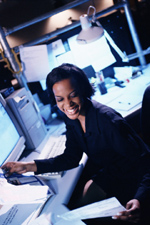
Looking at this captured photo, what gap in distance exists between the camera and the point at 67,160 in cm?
108

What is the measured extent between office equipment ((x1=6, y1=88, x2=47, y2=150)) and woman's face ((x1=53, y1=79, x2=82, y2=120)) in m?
0.36

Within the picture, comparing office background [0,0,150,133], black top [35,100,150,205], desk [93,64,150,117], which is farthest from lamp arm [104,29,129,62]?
black top [35,100,150,205]

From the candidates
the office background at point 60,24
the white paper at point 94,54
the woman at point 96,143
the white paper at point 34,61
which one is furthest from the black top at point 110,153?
the white paper at point 94,54

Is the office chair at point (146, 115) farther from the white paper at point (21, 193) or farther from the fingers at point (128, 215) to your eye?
the white paper at point (21, 193)

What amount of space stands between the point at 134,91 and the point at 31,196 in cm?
111

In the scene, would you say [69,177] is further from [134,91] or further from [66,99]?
[134,91]

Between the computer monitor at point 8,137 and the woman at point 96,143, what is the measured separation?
97 mm

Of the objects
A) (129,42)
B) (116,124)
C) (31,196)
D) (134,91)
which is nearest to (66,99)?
(116,124)

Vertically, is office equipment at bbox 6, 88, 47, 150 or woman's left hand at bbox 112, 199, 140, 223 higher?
office equipment at bbox 6, 88, 47, 150

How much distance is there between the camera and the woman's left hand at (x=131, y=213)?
0.69 metres

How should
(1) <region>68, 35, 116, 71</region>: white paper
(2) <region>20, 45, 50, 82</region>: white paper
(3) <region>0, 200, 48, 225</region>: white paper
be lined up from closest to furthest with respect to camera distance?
1. (3) <region>0, 200, 48, 225</region>: white paper
2. (2) <region>20, 45, 50, 82</region>: white paper
3. (1) <region>68, 35, 116, 71</region>: white paper

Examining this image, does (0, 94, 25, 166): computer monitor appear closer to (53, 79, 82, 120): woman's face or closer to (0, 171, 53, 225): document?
(0, 171, 53, 225): document

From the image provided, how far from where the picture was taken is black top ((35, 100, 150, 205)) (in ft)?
2.92

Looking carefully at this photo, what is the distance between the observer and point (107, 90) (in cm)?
180
